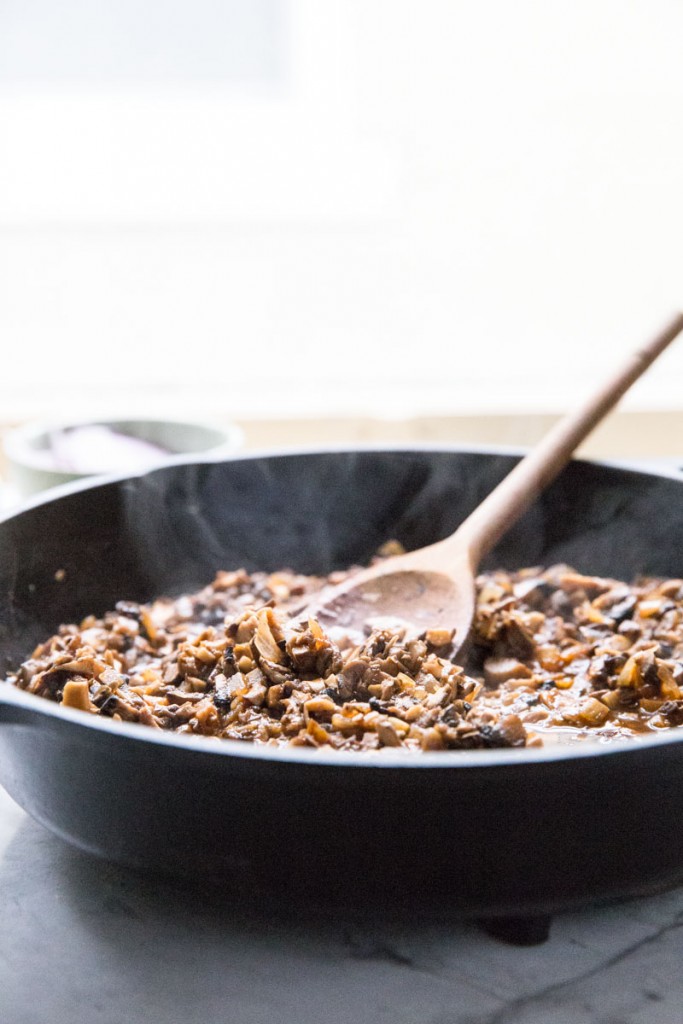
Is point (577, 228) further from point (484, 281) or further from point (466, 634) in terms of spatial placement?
point (466, 634)

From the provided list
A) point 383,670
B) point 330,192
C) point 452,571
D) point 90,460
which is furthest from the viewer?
point 330,192

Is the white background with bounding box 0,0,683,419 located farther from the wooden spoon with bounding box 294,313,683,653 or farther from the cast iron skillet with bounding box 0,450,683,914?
the cast iron skillet with bounding box 0,450,683,914

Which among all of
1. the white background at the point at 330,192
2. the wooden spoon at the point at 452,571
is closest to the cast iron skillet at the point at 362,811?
the wooden spoon at the point at 452,571

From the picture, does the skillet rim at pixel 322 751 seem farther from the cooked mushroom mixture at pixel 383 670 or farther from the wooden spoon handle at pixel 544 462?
the wooden spoon handle at pixel 544 462

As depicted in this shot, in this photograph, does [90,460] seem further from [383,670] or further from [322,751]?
[322,751]

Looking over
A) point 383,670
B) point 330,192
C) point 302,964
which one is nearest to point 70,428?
point 383,670
